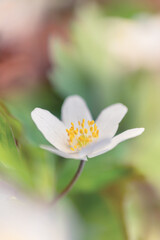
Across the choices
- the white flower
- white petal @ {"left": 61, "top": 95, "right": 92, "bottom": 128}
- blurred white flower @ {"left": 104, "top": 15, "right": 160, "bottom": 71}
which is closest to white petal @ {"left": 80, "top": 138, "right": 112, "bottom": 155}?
the white flower

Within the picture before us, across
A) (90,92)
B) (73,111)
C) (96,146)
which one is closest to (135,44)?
(90,92)

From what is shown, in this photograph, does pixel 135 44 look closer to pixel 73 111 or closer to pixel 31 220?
pixel 73 111

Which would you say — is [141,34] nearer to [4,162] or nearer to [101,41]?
[101,41]

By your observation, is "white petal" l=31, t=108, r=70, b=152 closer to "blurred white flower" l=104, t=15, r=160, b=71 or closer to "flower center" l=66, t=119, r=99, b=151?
"flower center" l=66, t=119, r=99, b=151

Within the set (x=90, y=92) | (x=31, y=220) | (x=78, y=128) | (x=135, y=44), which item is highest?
(x=135, y=44)

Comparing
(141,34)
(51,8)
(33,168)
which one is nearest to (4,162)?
(33,168)

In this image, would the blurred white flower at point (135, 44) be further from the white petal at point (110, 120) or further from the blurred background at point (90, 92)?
the white petal at point (110, 120)

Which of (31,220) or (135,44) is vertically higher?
(135,44)
